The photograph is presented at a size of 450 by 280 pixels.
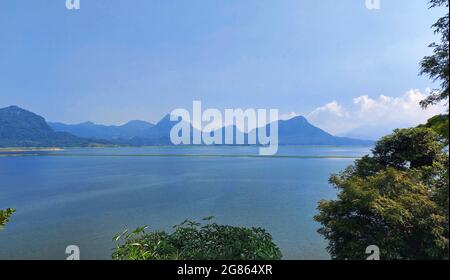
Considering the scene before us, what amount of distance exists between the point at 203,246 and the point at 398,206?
3.98 m

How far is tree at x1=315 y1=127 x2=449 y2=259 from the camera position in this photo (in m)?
5.07

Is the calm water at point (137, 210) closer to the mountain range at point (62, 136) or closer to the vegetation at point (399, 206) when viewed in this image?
the vegetation at point (399, 206)

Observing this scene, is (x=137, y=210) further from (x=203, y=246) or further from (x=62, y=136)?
(x=62, y=136)

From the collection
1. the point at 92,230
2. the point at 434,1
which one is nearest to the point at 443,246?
the point at 434,1

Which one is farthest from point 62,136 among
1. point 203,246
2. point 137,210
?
point 203,246

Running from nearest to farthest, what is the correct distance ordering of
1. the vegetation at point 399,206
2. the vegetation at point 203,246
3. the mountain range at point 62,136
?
the vegetation at point 203,246
the vegetation at point 399,206
the mountain range at point 62,136

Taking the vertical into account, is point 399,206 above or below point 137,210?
above

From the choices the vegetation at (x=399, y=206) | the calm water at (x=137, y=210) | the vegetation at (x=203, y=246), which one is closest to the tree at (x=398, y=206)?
the vegetation at (x=399, y=206)

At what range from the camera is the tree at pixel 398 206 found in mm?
5074

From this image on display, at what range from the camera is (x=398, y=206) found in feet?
17.2

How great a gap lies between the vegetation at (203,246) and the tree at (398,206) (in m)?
2.86

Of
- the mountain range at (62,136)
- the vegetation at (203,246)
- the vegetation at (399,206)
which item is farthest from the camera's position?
the mountain range at (62,136)
